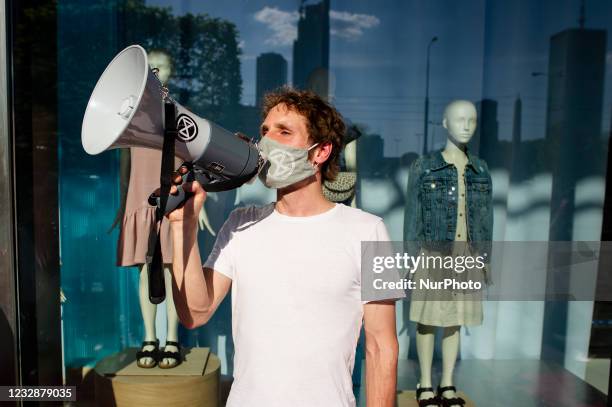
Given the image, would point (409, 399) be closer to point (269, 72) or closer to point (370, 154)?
point (370, 154)

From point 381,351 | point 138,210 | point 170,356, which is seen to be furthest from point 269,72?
point 381,351

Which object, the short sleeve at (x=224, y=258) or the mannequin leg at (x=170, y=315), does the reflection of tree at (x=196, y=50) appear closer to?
the mannequin leg at (x=170, y=315)

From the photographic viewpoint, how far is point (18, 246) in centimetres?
262

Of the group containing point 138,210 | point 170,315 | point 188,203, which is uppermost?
point 188,203

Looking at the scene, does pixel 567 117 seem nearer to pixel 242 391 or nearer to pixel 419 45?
pixel 419 45

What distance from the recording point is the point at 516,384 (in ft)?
11.1

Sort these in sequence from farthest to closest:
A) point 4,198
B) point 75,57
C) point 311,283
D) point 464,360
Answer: point 464,360
point 75,57
point 4,198
point 311,283

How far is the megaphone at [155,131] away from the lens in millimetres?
1310

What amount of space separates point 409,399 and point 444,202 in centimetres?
113

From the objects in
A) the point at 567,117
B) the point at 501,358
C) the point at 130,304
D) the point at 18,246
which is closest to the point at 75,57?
the point at 18,246

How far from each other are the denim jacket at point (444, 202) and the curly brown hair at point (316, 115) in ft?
4.02

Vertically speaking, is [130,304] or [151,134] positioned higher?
[151,134]

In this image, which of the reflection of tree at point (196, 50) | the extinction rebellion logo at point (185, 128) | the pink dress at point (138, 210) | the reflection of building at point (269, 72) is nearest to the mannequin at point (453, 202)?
the reflection of building at point (269, 72)

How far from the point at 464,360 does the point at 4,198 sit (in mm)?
2924
